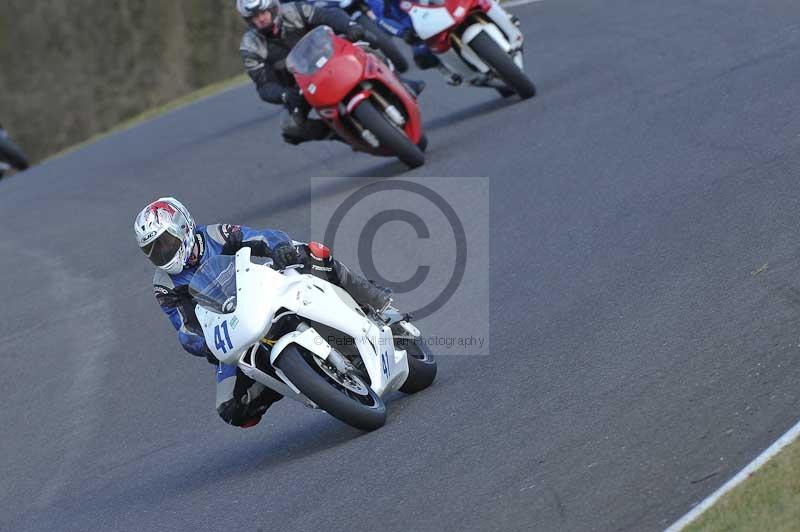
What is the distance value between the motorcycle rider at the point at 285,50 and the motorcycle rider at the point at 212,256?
543cm

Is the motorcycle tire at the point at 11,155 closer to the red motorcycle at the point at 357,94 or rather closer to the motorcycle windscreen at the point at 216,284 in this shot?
the red motorcycle at the point at 357,94

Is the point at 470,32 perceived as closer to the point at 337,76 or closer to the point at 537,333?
the point at 337,76

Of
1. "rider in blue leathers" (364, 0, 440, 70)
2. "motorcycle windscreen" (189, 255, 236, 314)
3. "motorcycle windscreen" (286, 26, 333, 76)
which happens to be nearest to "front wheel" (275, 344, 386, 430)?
"motorcycle windscreen" (189, 255, 236, 314)

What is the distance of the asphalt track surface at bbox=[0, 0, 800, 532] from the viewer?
19.1 feet

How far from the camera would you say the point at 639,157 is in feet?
35.4

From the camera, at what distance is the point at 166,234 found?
23.5ft

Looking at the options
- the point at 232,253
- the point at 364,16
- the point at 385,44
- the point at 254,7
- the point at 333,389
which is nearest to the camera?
the point at 333,389

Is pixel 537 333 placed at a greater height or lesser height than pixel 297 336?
lesser

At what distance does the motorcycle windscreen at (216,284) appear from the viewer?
22.6ft

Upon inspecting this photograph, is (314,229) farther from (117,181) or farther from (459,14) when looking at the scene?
(117,181)

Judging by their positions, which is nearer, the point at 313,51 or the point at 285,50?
the point at 313,51

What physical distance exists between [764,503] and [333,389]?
7.73 ft

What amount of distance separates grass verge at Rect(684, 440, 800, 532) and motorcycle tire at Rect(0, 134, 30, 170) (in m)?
20.4

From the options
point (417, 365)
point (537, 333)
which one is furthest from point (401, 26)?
point (417, 365)
